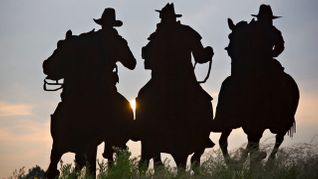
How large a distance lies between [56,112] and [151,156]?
6.59ft

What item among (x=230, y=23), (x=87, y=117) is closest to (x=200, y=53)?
(x=230, y=23)

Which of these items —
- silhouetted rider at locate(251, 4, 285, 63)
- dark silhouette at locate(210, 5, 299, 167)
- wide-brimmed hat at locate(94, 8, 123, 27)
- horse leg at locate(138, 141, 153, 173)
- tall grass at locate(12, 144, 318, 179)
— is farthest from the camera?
silhouetted rider at locate(251, 4, 285, 63)

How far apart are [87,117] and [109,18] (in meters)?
1.98

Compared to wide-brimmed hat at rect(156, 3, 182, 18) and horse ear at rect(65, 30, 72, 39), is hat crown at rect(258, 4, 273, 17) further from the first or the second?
horse ear at rect(65, 30, 72, 39)

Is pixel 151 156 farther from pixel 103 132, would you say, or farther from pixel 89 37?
pixel 89 37

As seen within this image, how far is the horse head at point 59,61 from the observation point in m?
10.9

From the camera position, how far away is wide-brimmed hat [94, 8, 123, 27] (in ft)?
35.7

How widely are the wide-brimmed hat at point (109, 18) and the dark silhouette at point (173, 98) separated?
75cm

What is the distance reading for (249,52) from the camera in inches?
451

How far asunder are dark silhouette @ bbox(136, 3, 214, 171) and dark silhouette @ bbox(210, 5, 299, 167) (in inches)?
33.3

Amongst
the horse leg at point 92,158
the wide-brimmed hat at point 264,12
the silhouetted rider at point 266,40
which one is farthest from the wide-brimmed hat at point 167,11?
the horse leg at point 92,158

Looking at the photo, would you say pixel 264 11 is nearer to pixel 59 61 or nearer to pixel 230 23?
pixel 230 23

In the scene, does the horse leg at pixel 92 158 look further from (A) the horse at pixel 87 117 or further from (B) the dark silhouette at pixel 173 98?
(B) the dark silhouette at pixel 173 98

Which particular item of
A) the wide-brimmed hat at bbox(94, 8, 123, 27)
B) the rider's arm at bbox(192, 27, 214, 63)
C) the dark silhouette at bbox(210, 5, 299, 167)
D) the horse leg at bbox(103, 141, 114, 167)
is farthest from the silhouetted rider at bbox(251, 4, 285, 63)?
the horse leg at bbox(103, 141, 114, 167)
